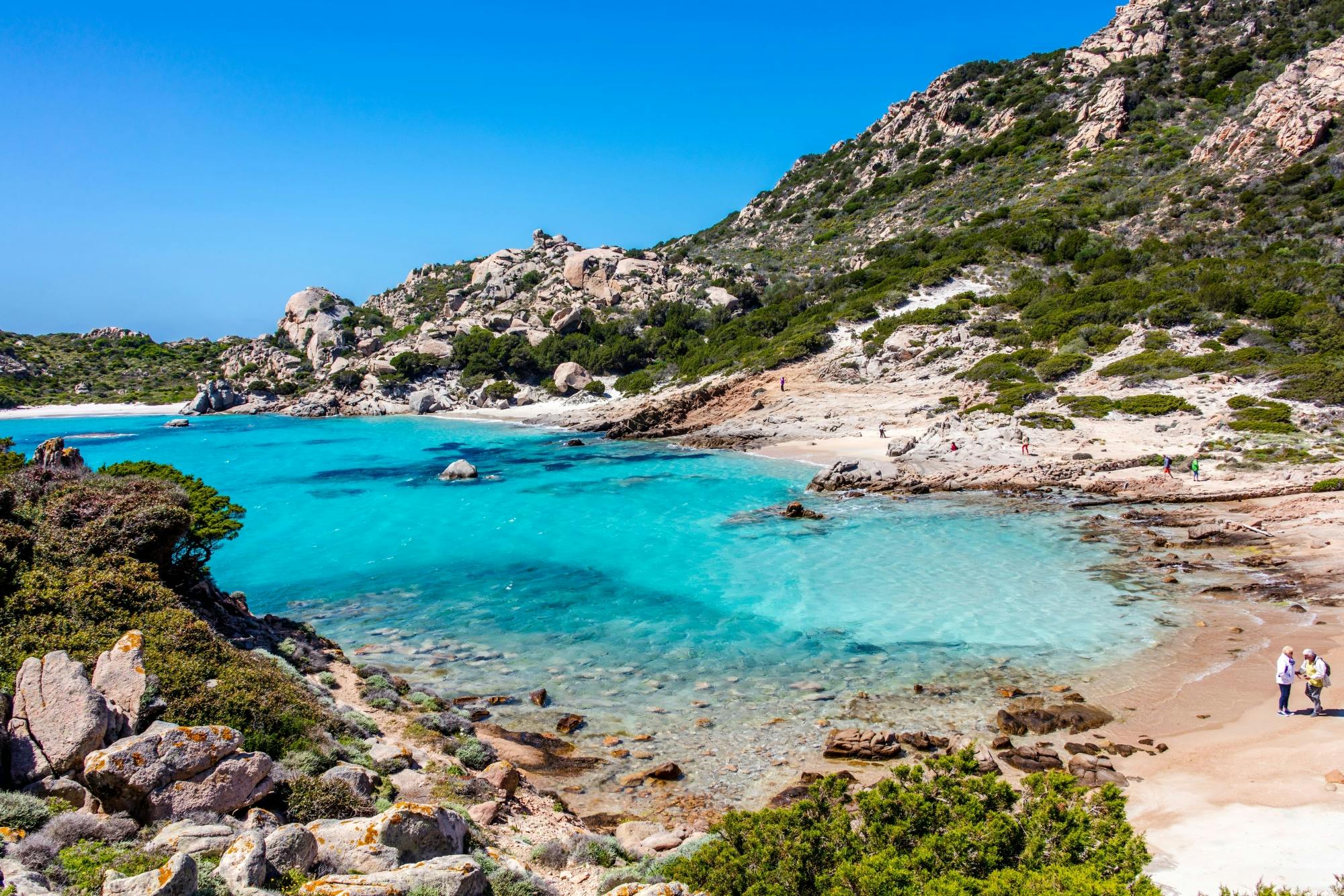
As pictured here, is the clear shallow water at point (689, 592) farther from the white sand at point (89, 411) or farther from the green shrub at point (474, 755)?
the white sand at point (89, 411)

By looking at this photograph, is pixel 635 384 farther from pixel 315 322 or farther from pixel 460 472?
pixel 315 322

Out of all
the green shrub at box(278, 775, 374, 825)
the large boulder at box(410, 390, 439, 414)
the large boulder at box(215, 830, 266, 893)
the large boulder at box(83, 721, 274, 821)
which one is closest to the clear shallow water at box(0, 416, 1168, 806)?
the green shrub at box(278, 775, 374, 825)

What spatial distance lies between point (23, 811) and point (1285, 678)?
14.3 m

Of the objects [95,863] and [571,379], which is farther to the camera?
[571,379]

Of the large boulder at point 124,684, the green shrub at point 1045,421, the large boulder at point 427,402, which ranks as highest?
the large boulder at point 427,402

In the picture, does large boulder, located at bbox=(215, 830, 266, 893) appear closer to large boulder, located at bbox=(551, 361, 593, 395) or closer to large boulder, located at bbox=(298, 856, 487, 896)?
large boulder, located at bbox=(298, 856, 487, 896)

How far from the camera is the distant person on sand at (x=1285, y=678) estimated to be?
32.5 ft

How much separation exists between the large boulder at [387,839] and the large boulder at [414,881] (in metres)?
0.19

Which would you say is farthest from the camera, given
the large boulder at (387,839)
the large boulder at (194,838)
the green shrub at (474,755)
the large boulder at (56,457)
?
the large boulder at (56,457)

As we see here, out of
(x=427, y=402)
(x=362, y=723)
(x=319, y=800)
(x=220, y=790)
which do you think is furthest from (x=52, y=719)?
(x=427, y=402)

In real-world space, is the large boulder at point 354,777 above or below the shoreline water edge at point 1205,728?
above

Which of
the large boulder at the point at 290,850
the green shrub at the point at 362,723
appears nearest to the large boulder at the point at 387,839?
the large boulder at the point at 290,850

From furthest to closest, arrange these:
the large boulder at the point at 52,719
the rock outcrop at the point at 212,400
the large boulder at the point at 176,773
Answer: the rock outcrop at the point at 212,400, the large boulder at the point at 52,719, the large boulder at the point at 176,773

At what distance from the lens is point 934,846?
557 centimetres
